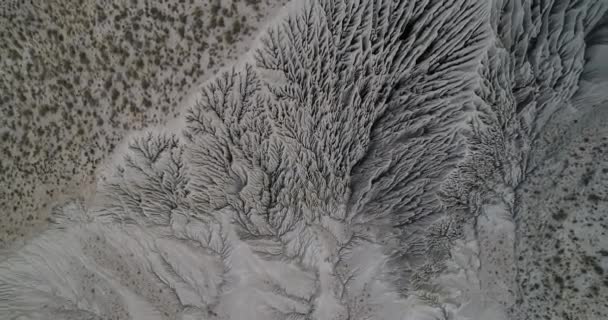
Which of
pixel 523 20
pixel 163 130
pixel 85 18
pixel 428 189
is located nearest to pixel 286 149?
pixel 163 130

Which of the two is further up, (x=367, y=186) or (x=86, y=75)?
(x=86, y=75)

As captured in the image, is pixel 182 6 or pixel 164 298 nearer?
pixel 182 6

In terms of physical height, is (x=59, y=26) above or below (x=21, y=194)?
above

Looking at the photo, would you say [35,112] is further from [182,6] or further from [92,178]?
[182,6]

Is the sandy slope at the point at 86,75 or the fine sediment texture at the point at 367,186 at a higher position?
the sandy slope at the point at 86,75

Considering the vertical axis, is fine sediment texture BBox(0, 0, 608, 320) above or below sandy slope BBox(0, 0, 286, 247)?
below

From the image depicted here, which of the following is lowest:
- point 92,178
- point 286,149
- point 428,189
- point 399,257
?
point 399,257

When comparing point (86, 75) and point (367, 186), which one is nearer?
point (86, 75)

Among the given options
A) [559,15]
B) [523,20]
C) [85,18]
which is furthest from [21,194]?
[559,15]
